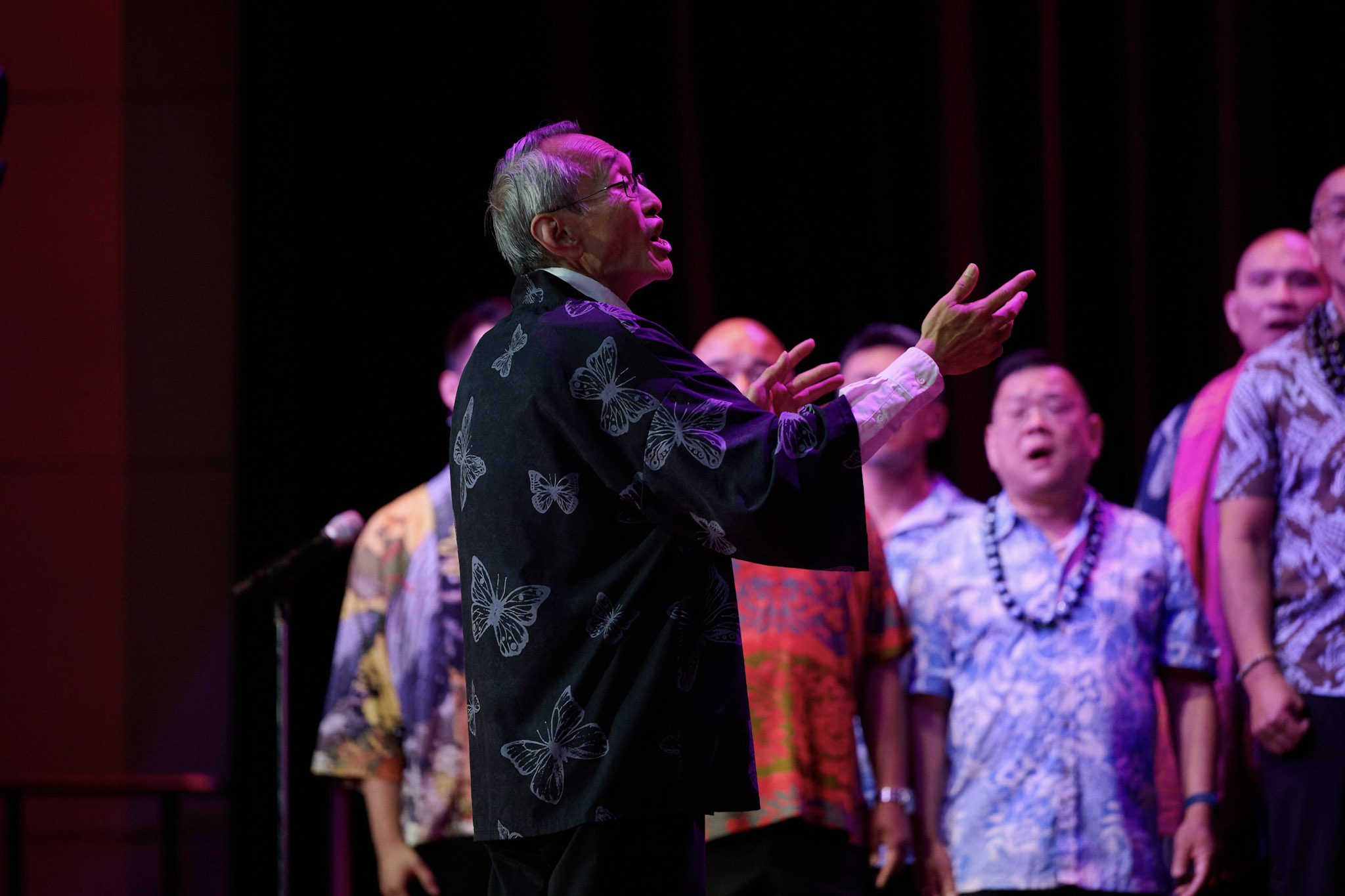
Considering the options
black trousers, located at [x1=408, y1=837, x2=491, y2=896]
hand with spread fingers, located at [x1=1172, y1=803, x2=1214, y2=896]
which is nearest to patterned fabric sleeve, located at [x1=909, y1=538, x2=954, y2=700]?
hand with spread fingers, located at [x1=1172, y1=803, x2=1214, y2=896]

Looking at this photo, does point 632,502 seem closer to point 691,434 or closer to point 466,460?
point 691,434

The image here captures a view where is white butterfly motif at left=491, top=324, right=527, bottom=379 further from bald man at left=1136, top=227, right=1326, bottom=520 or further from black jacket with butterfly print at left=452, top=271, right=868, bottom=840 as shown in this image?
bald man at left=1136, top=227, right=1326, bottom=520

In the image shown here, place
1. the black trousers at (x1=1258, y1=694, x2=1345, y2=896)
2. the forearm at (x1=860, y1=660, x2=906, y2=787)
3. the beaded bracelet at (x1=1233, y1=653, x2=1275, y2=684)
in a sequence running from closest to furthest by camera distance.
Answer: the black trousers at (x1=1258, y1=694, x2=1345, y2=896), the beaded bracelet at (x1=1233, y1=653, x2=1275, y2=684), the forearm at (x1=860, y1=660, x2=906, y2=787)

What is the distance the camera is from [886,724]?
105 inches

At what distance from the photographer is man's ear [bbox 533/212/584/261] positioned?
1.75 m

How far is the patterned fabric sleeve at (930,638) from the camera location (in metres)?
2.73

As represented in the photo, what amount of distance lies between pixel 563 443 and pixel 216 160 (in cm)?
284

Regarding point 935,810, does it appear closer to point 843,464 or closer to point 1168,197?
point 843,464

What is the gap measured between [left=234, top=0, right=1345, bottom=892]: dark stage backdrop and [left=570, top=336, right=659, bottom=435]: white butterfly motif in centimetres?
219

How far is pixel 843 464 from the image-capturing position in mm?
1544

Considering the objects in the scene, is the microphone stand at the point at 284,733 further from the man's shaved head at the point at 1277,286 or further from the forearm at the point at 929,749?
the man's shaved head at the point at 1277,286

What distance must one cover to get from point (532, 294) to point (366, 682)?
4.74 ft

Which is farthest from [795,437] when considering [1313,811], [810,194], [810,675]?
[810,194]

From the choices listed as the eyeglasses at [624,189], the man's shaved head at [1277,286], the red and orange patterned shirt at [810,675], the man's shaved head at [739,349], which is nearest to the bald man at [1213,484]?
the man's shaved head at [1277,286]
